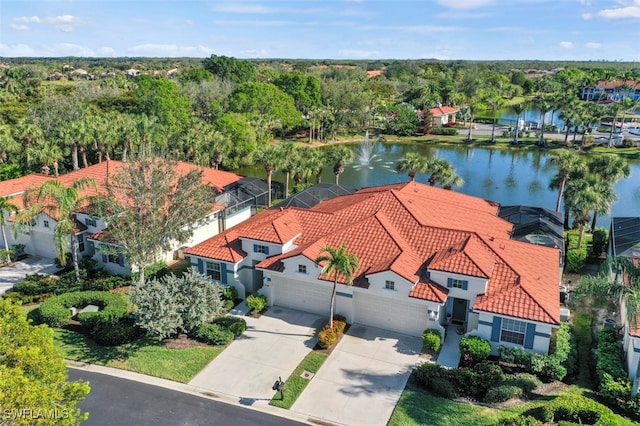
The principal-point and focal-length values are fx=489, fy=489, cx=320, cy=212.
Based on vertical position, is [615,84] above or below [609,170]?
above

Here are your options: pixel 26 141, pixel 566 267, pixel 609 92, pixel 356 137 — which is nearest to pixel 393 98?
pixel 356 137

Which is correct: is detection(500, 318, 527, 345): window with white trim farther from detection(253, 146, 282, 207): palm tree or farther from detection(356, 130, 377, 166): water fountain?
detection(356, 130, 377, 166): water fountain

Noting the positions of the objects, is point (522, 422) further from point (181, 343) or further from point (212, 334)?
point (181, 343)

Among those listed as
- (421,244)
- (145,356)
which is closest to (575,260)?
(421,244)

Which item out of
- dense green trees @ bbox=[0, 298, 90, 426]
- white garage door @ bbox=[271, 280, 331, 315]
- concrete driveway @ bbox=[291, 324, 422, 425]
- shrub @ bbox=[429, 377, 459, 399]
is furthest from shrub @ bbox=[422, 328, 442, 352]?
dense green trees @ bbox=[0, 298, 90, 426]

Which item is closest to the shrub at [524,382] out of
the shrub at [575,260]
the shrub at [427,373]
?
the shrub at [427,373]

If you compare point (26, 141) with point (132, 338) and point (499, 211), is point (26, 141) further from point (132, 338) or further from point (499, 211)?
point (499, 211)

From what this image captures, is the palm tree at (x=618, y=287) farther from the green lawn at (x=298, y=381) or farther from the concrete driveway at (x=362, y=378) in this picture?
the green lawn at (x=298, y=381)
